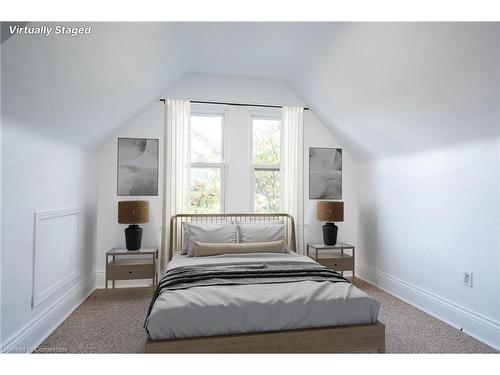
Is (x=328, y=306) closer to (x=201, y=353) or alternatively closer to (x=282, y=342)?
(x=282, y=342)

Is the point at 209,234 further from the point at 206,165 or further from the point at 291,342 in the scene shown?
the point at 291,342

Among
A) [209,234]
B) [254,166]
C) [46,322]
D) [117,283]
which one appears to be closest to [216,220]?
[209,234]

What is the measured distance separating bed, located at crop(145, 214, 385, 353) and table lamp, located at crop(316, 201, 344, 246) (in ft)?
5.44

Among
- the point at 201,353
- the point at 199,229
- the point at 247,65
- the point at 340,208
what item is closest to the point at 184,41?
the point at 247,65

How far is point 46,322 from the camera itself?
101 inches

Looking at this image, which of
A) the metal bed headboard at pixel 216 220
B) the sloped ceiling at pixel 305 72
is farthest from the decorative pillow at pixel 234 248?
→ the sloped ceiling at pixel 305 72

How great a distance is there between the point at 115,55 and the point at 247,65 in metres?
1.85

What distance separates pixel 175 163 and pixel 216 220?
3.10 ft

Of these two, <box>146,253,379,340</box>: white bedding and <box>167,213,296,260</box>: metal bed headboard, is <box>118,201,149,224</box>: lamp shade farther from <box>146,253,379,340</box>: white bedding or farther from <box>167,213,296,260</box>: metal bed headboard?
<box>146,253,379,340</box>: white bedding

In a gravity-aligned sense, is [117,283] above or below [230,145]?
below

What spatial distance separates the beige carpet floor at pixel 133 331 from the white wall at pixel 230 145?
0.82 m

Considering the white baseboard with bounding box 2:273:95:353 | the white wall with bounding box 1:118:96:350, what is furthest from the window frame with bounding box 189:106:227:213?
the white baseboard with bounding box 2:273:95:353

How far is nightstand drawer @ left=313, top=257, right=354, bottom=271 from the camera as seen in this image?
151 inches

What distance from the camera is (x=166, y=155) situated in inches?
158
